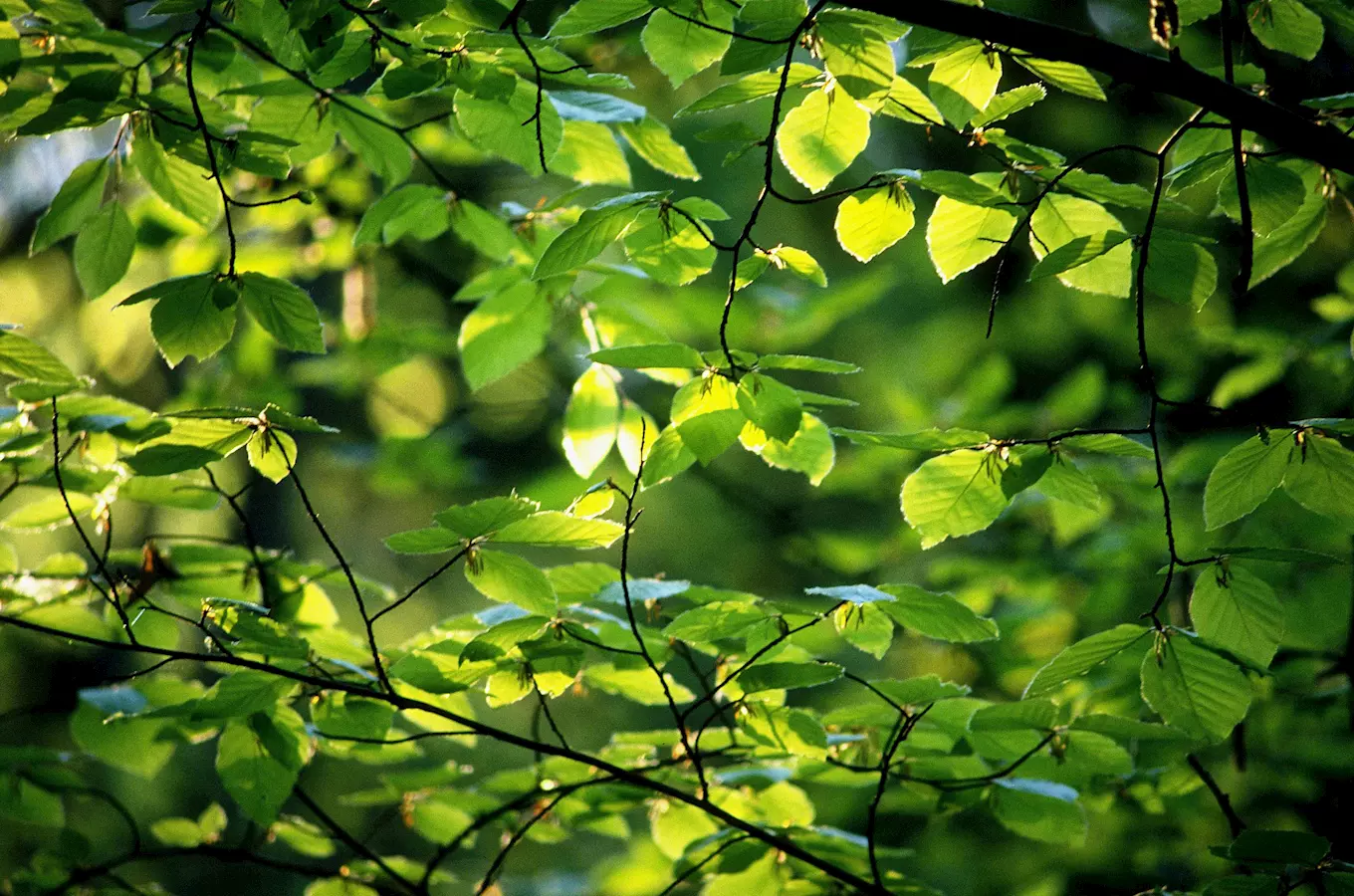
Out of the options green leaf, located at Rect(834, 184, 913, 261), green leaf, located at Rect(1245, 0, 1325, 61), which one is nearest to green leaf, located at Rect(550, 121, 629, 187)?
green leaf, located at Rect(834, 184, 913, 261)

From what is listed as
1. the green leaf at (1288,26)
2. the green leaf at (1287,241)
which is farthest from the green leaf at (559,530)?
the green leaf at (1288,26)

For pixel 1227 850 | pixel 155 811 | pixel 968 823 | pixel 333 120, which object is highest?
pixel 333 120

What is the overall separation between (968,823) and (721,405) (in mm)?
2325

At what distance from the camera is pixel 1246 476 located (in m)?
0.88

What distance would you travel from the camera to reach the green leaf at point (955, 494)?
3.01 ft

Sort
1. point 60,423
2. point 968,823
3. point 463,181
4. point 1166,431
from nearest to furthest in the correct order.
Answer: point 60,423, point 1166,431, point 968,823, point 463,181

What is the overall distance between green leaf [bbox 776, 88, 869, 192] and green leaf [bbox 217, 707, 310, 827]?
33.8 inches

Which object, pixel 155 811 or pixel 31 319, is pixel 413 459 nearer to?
pixel 31 319

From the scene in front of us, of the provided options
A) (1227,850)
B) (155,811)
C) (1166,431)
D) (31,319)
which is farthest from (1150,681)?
(155,811)

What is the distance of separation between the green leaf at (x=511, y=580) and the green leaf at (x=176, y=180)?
0.57 m

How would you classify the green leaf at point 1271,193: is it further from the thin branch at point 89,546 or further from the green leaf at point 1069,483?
the thin branch at point 89,546

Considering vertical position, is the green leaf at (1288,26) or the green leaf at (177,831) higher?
the green leaf at (1288,26)

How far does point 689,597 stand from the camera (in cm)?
101

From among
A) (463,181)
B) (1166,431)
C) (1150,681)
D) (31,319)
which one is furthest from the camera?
(31,319)
